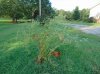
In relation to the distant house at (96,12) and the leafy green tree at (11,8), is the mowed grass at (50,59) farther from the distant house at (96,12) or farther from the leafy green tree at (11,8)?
the distant house at (96,12)

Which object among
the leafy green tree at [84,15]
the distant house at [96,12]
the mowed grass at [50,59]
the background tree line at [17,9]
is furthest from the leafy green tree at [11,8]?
the mowed grass at [50,59]

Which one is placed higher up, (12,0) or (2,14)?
(12,0)

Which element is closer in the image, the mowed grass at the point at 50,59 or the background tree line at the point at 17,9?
the mowed grass at the point at 50,59

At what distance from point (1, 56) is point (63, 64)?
1.78m

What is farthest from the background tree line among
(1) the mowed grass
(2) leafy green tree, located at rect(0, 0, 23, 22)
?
(1) the mowed grass

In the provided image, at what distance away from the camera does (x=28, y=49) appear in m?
6.16

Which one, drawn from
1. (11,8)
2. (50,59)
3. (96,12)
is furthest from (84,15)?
(50,59)

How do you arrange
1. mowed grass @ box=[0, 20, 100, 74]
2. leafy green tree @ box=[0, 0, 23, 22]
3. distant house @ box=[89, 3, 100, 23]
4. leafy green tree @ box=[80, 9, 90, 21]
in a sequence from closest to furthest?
mowed grass @ box=[0, 20, 100, 74]
leafy green tree @ box=[0, 0, 23, 22]
distant house @ box=[89, 3, 100, 23]
leafy green tree @ box=[80, 9, 90, 21]

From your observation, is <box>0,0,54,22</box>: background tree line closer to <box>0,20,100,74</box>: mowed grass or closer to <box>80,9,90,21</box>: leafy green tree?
<box>80,9,90,21</box>: leafy green tree

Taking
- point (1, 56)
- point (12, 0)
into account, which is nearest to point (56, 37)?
point (1, 56)

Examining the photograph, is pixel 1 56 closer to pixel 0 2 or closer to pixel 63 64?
pixel 63 64

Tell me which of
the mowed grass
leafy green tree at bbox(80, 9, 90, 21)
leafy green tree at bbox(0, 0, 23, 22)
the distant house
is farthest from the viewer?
leafy green tree at bbox(80, 9, 90, 21)

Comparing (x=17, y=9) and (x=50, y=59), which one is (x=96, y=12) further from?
(x=50, y=59)

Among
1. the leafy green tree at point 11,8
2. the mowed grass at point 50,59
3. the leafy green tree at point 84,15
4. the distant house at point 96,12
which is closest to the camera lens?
the mowed grass at point 50,59
